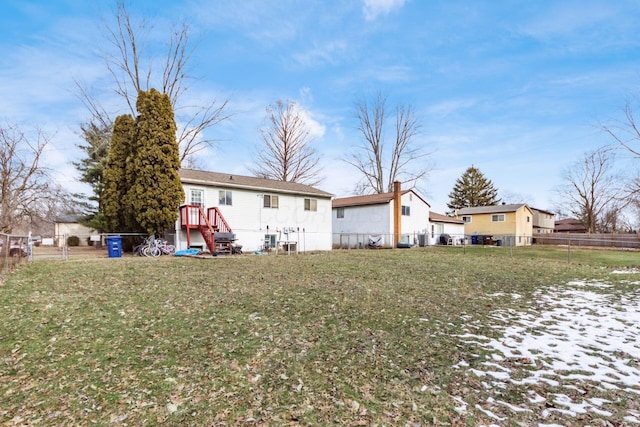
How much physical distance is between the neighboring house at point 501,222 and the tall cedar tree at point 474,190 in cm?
1382

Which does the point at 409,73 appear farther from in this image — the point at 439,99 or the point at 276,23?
the point at 276,23

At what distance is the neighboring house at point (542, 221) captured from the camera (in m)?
46.6

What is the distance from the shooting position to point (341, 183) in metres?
42.1

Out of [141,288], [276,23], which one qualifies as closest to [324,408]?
[141,288]

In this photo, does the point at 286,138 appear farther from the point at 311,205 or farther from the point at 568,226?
the point at 568,226

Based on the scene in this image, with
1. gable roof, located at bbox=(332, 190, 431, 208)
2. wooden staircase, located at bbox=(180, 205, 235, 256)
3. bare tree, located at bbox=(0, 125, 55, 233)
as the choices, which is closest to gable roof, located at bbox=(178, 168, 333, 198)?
wooden staircase, located at bbox=(180, 205, 235, 256)

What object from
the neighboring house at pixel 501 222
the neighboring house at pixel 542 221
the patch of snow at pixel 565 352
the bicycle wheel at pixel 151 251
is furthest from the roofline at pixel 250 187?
the neighboring house at pixel 542 221

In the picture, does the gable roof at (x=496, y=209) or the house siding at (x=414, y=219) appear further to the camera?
→ the gable roof at (x=496, y=209)

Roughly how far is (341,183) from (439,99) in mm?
23026

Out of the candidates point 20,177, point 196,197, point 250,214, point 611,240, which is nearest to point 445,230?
point 611,240

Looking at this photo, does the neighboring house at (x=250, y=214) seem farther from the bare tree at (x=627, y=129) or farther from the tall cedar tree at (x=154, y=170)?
the bare tree at (x=627, y=129)

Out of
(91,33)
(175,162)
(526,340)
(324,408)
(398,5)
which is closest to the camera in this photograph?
(324,408)

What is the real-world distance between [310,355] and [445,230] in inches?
1237

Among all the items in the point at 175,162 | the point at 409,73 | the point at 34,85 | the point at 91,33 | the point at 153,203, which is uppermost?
the point at 91,33
